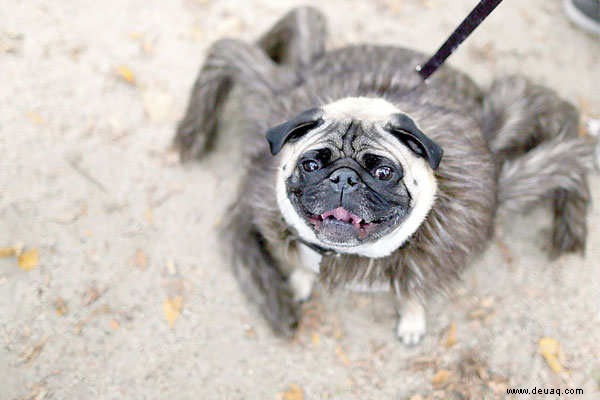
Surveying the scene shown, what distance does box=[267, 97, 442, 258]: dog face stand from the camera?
2402mm

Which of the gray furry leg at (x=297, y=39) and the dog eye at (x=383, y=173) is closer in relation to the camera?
the dog eye at (x=383, y=173)

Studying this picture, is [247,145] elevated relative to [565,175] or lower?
lower

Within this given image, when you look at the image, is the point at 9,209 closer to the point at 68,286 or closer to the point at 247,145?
the point at 68,286

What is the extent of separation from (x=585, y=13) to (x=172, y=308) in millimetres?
4251

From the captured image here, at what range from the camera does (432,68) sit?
116 inches

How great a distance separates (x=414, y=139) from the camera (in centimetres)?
241

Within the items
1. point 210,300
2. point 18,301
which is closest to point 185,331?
point 210,300

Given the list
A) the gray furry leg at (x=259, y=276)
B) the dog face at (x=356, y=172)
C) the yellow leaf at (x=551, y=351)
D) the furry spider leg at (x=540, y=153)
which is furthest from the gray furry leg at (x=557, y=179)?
the gray furry leg at (x=259, y=276)

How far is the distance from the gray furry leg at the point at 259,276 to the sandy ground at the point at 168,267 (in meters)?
0.13

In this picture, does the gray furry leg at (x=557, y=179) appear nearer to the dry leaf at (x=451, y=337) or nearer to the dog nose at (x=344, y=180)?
the dry leaf at (x=451, y=337)

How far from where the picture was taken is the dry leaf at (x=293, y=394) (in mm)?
3457

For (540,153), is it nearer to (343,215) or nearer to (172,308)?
(343,215)

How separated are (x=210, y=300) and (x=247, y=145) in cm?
113

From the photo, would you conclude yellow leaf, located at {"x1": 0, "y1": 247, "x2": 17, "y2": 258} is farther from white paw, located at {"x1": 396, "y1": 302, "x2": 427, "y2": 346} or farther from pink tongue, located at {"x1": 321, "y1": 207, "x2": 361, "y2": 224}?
white paw, located at {"x1": 396, "y1": 302, "x2": 427, "y2": 346}
